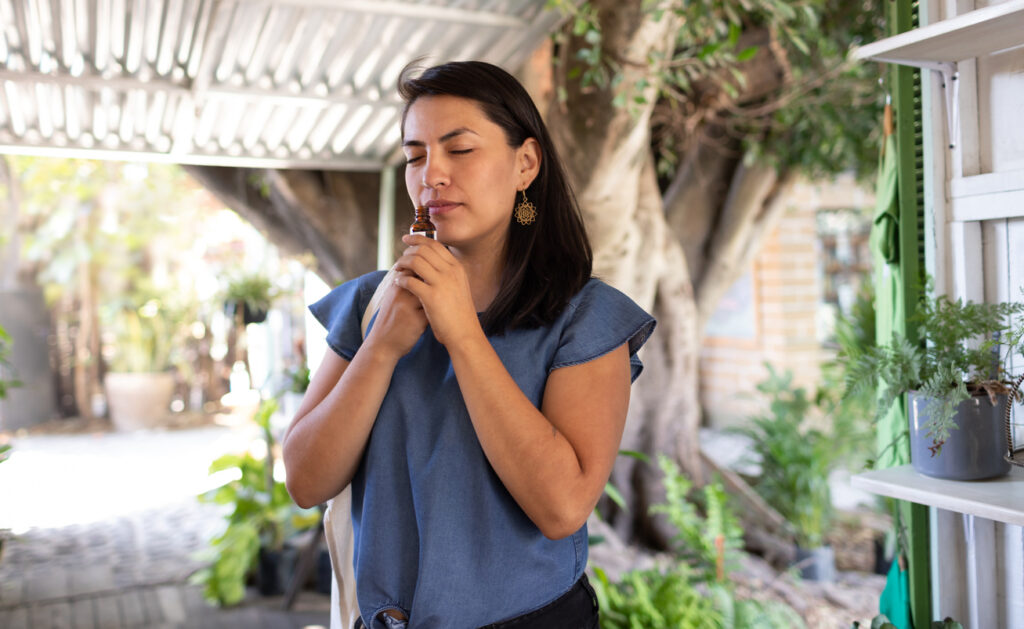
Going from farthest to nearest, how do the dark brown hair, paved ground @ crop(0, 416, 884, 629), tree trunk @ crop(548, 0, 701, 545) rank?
paved ground @ crop(0, 416, 884, 629), tree trunk @ crop(548, 0, 701, 545), the dark brown hair

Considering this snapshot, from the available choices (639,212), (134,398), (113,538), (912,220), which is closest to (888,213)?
(912,220)

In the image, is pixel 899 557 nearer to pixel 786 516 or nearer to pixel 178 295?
pixel 786 516

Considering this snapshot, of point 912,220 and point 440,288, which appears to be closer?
point 440,288

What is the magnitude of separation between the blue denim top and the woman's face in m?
0.16

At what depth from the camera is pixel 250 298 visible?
19.3 feet

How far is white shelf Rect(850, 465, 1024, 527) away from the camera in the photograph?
1198 millimetres

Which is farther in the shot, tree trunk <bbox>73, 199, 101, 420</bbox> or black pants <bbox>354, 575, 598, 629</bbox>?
tree trunk <bbox>73, 199, 101, 420</bbox>

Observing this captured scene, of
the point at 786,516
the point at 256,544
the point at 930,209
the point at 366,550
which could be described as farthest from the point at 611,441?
the point at 786,516

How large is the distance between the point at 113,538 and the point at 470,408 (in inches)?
179

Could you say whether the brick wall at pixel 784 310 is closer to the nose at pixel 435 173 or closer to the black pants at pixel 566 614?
the black pants at pixel 566 614

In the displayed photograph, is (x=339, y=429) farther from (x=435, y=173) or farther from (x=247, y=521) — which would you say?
(x=247, y=521)

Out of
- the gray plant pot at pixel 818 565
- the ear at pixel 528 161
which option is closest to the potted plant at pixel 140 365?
the gray plant pot at pixel 818 565

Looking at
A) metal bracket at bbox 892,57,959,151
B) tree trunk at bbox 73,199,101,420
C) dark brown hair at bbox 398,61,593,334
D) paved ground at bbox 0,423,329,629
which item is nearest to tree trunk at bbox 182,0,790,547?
metal bracket at bbox 892,57,959,151

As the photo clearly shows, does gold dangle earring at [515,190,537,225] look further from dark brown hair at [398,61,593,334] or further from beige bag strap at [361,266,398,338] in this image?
beige bag strap at [361,266,398,338]
